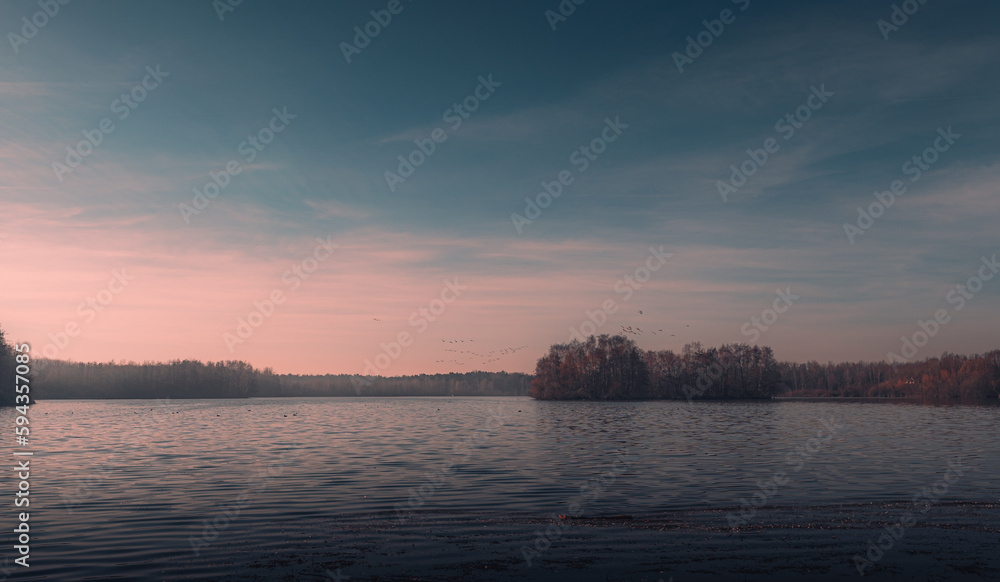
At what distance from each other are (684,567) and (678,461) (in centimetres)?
2399

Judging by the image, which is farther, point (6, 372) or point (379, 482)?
point (6, 372)

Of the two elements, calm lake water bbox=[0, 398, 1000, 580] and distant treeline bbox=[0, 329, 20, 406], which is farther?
distant treeline bbox=[0, 329, 20, 406]

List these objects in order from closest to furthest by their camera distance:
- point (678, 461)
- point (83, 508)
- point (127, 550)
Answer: point (127, 550) → point (83, 508) → point (678, 461)

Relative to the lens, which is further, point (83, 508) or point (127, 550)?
point (83, 508)

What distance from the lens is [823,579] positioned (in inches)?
584

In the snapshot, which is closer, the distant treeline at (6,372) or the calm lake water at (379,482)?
the calm lake water at (379,482)

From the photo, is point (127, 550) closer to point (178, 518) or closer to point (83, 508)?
point (178, 518)

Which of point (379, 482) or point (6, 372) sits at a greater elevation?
point (6, 372)

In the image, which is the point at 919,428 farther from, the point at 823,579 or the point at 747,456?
the point at 823,579

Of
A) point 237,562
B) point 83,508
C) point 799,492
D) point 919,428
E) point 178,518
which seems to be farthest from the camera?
point 919,428

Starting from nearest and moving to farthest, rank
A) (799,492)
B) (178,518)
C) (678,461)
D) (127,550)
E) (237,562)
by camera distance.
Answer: (237,562), (127,550), (178,518), (799,492), (678,461)

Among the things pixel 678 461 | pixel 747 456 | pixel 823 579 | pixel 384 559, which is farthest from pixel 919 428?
pixel 384 559

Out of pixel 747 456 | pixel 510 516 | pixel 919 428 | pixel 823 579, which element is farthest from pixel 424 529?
pixel 919 428

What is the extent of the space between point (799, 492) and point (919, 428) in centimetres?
4980
